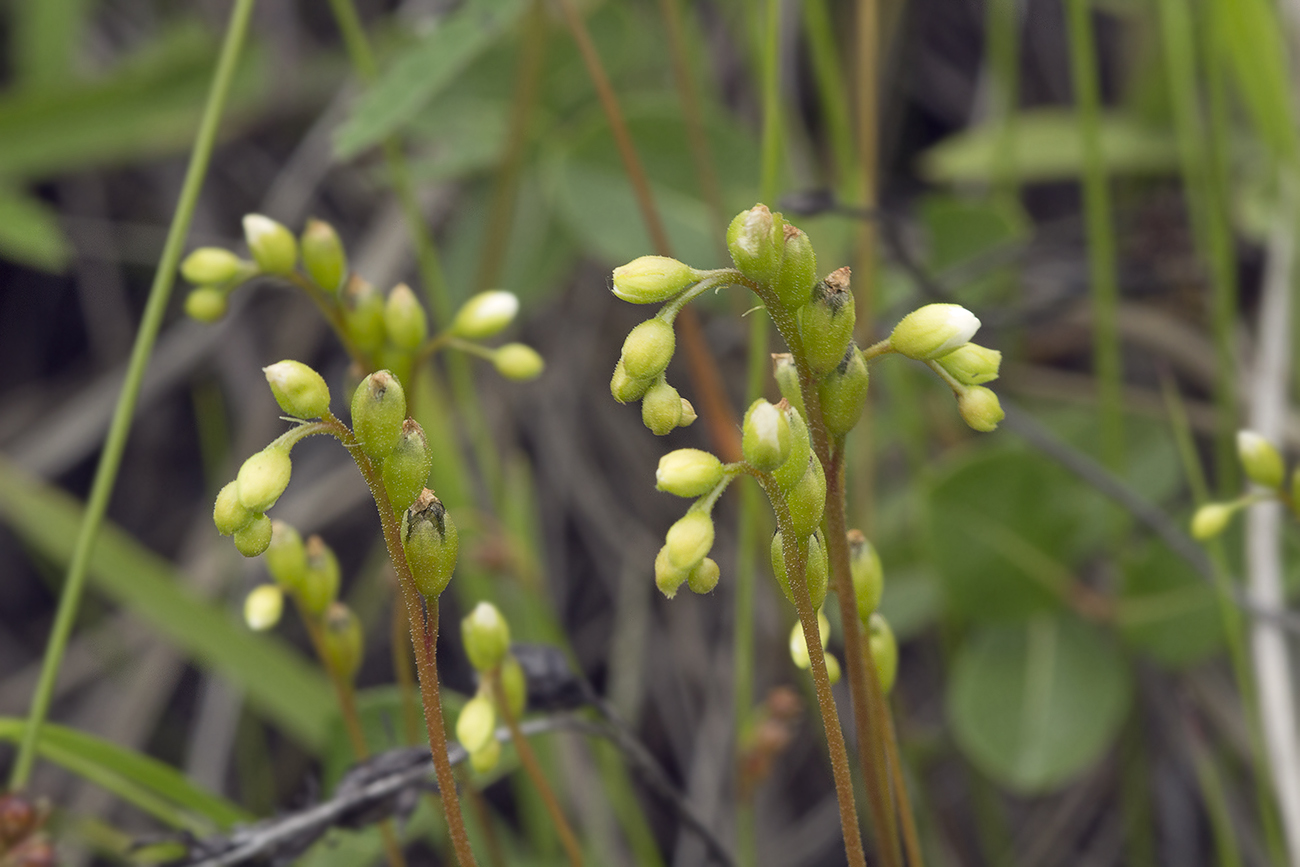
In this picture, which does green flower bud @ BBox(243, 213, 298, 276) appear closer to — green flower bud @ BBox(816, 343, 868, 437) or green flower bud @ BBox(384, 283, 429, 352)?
green flower bud @ BBox(384, 283, 429, 352)

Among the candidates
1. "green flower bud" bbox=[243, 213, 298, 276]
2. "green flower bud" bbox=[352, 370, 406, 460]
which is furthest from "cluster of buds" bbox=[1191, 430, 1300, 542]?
"green flower bud" bbox=[243, 213, 298, 276]

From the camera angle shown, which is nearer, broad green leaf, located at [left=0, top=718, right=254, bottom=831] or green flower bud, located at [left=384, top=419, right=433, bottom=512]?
green flower bud, located at [left=384, top=419, right=433, bottom=512]

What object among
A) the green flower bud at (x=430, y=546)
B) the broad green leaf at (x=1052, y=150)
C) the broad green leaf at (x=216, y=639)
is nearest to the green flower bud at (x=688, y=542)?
the green flower bud at (x=430, y=546)

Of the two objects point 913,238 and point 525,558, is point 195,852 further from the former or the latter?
point 913,238

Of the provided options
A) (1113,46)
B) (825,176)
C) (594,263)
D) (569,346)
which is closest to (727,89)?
(825,176)

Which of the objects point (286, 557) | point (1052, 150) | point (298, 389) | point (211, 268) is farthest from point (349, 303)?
point (1052, 150)

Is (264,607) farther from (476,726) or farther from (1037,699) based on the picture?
(1037,699)
